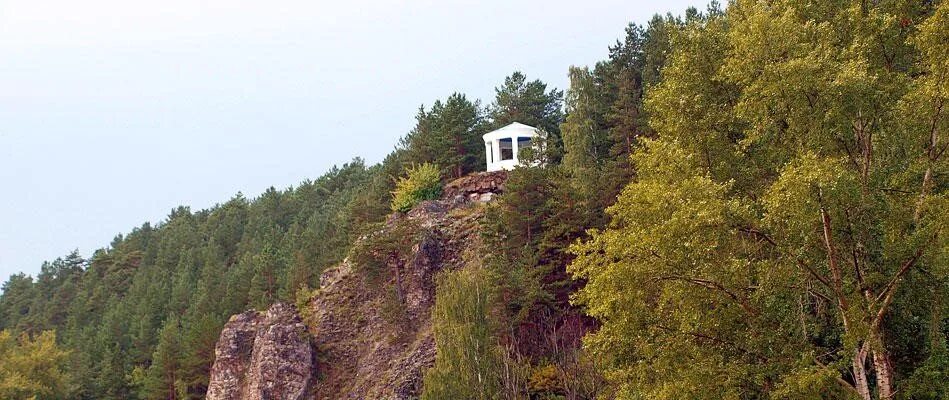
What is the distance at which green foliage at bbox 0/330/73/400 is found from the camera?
4616 cm

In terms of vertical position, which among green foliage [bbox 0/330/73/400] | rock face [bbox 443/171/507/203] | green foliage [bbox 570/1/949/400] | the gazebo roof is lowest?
green foliage [bbox 0/330/73/400]

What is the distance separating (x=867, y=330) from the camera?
1342 centimetres

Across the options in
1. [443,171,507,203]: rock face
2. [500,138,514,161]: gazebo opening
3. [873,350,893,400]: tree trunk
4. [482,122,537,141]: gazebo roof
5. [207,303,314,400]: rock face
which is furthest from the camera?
[500,138,514,161]: gazebo opening

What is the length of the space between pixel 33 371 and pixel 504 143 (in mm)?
30843

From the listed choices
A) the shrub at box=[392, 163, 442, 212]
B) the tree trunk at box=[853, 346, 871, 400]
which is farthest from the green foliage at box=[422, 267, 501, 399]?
the shrub at box=[392, 163, 442, 212]

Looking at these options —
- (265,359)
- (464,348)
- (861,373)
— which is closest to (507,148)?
(265,359)

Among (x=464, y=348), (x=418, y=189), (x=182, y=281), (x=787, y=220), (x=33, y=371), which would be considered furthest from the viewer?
(x=182, y=281)

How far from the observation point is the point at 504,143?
41.1m

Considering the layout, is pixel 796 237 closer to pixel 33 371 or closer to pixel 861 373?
pixel 861 373

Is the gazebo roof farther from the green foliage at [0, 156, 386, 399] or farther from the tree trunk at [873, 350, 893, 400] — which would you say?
the tree trunk at [873, 350, 893, 400]

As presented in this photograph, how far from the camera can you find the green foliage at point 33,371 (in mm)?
46156

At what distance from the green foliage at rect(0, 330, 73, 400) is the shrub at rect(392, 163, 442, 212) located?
24.2 m

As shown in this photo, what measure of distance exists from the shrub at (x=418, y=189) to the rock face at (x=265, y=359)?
6.89 m

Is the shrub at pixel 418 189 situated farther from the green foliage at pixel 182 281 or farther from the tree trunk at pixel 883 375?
the tree trunk at pixel 883 375
